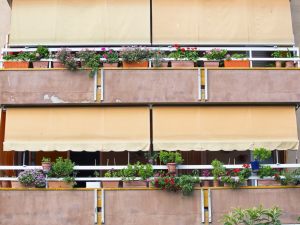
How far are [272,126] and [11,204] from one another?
869cm

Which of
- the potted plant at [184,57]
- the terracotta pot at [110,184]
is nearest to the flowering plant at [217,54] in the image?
the potted plant at [184,57]

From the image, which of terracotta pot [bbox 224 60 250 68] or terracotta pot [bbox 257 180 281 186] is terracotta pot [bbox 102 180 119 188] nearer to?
→ terracotta pot [bbox 257 180 281 186]

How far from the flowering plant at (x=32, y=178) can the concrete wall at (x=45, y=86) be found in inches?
96.5

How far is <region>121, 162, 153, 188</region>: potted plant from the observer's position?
64.8 feet

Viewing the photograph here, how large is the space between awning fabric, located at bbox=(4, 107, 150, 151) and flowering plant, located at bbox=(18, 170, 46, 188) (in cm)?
101

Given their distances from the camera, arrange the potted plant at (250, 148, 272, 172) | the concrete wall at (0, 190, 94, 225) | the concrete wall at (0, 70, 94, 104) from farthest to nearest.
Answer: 1. the concrete wall at (0, 70, 94, 104)
2. the potted plant at (250, 148, 272, 172)
3. the concrete wall at (0, 190, 94, 225)

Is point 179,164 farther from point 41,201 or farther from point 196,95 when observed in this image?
point 41,201

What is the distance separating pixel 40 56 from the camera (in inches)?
835

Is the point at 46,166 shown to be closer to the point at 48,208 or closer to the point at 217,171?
the point at 48,208

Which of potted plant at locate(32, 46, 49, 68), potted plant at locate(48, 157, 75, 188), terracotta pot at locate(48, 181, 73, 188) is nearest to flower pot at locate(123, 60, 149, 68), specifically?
potted plant at locate(32, 46, 49, 68)

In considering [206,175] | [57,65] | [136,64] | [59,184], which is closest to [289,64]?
[206,175]

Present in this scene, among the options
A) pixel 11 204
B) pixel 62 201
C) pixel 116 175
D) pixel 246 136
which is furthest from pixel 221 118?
pixel 11 204

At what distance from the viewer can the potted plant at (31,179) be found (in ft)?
64.3

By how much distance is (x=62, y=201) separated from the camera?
64.0ft
